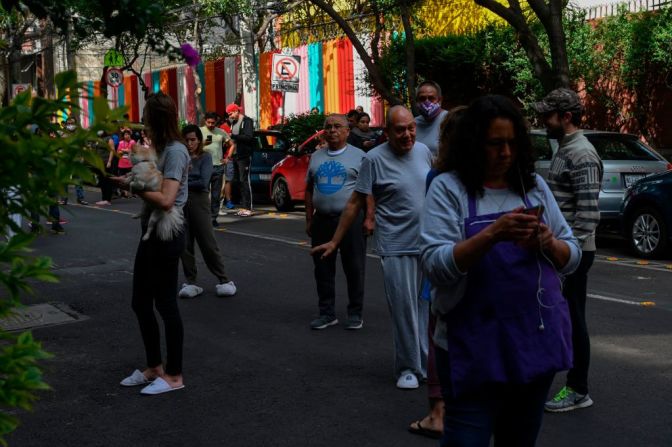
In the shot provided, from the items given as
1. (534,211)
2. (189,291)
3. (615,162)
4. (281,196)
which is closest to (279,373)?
(189,291)

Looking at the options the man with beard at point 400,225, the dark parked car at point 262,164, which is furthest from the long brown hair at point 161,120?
the dark parked car at point 262,164

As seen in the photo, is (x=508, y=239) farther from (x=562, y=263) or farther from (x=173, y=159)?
(x=173, y=159)

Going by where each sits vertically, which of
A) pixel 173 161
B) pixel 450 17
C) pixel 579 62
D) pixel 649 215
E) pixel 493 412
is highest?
pixel 450 17

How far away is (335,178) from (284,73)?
56.2 feet

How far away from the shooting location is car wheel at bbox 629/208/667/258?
1216 centimetres

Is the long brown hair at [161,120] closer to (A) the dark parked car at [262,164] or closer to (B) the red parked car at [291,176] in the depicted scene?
(B) the red parked car at [291,176]

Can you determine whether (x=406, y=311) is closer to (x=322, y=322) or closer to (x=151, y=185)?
(x=151, y=185)

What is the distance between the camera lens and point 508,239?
3115 millimetres

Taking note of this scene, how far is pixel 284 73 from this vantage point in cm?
2498

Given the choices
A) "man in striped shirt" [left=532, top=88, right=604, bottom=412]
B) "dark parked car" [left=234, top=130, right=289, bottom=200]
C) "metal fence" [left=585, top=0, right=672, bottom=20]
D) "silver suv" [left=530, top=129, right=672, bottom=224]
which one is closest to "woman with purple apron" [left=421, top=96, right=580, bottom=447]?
"man in striped shirt" [left=532, top=88, right=604, bottom=412]

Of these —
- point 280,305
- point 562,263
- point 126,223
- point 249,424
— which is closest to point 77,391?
point 249,424

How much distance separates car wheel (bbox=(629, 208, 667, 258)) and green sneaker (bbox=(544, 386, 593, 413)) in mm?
6770

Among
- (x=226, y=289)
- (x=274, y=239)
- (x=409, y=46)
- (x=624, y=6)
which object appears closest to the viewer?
(x=226, y=289)

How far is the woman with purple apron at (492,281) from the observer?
128 inches
